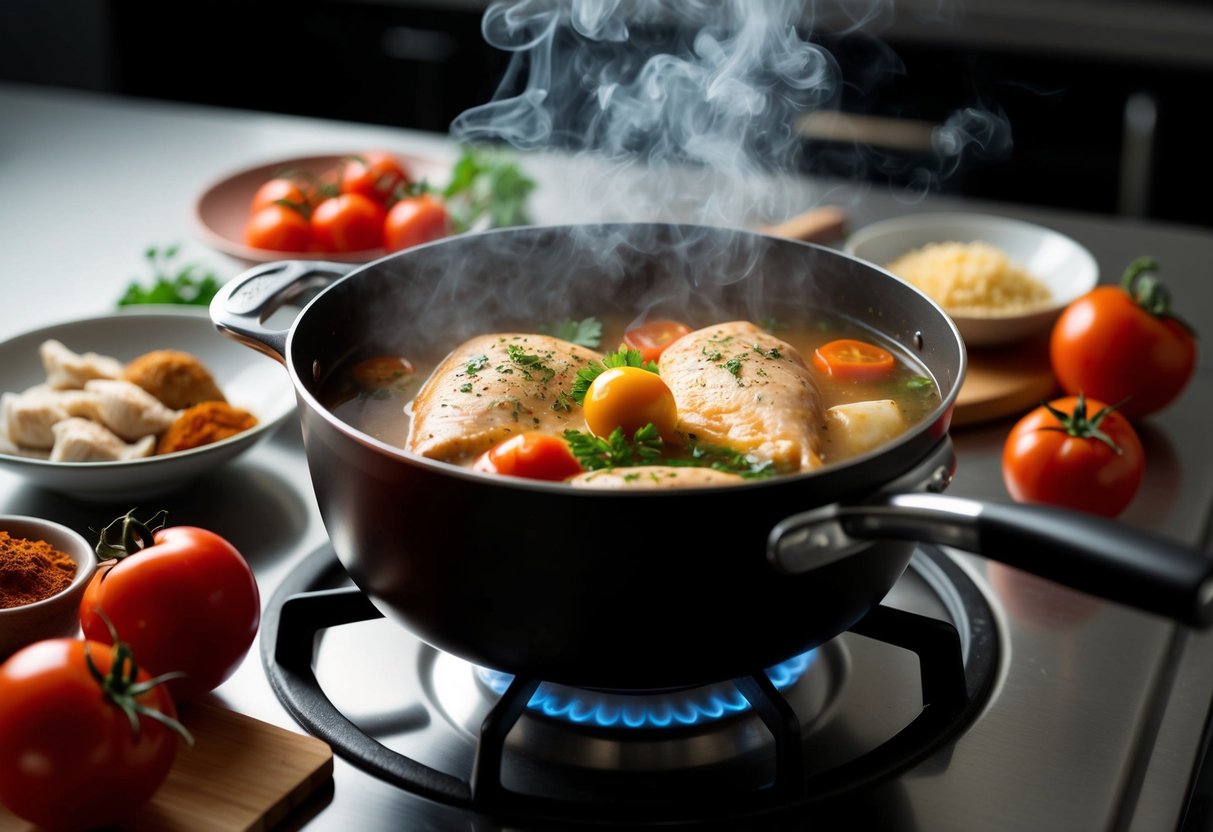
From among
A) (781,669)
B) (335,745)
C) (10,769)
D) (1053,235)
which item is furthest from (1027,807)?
(1053,235)

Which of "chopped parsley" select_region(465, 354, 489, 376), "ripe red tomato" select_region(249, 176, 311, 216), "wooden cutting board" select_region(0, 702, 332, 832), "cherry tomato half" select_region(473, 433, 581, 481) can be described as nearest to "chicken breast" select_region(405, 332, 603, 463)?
"chopped parsley" select_region(465, 354, 489, 376)

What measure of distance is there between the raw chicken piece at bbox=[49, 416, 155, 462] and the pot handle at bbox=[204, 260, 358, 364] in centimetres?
28

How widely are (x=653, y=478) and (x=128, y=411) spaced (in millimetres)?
804

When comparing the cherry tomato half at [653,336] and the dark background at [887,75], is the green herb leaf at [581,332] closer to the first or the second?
the cherry tomato half at [653,336]

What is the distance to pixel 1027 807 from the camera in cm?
113

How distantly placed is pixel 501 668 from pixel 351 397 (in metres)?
0.52

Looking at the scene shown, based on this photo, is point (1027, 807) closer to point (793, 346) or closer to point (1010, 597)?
point (1010, 597)

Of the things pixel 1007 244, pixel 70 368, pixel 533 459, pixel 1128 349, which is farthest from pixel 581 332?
pixel 1007 244

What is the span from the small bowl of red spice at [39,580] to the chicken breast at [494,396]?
37 centimetres

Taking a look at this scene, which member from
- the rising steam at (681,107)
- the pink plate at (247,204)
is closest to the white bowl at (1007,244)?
the rising steam at (681,107)

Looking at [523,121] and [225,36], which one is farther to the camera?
[225,36]

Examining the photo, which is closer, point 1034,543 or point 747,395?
point 1034,543

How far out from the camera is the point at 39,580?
127 centimetres

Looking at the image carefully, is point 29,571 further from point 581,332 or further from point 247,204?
point 247,204
